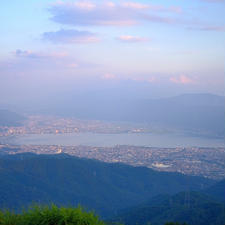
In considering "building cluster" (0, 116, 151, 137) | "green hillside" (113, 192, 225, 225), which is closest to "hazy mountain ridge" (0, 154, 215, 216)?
"green hillside" (113, 192, 225, 225)

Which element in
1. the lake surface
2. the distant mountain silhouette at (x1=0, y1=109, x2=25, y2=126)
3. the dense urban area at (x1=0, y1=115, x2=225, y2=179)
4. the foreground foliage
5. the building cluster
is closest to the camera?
the foreground foliage

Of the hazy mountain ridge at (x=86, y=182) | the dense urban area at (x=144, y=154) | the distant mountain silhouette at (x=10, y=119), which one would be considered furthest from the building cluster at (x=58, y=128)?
the hazy mountain ridge at (x=86, y=182)

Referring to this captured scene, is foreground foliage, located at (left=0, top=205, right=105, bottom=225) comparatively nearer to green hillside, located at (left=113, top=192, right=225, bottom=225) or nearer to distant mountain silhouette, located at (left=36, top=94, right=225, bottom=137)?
green hillside, located at (left=113, top=192, right=225, bottom=225)

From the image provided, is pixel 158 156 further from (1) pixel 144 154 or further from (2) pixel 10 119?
(2) pixel 10 119

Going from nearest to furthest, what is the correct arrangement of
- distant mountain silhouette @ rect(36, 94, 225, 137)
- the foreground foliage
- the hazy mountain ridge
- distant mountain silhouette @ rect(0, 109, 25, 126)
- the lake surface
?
the foreground foliage, the hazy mountain ridge, the lake surface, distant mountain silhouette @ rect(0, 109, 25, 126), distant mountain silhouette @ rect(36, 94, 225, 137)

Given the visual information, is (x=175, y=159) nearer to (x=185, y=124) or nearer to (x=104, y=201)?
(x=104, y=201)
